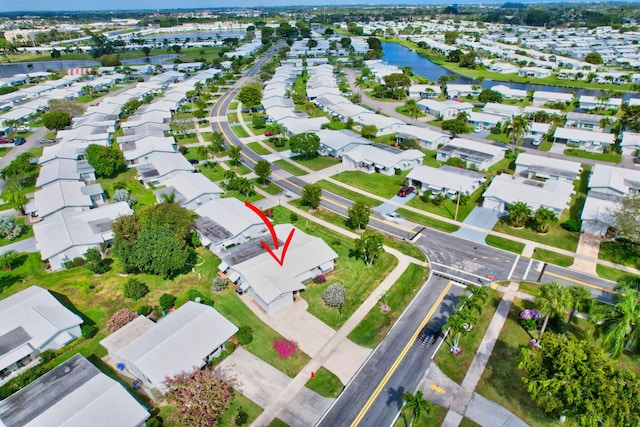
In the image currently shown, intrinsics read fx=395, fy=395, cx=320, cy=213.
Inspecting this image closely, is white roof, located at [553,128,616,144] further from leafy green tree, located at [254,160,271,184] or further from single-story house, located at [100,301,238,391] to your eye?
single-story house, located at [100,301,238,391]

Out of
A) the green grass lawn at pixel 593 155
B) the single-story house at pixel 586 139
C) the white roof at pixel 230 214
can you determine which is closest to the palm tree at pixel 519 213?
the white roof at pixel 230 214

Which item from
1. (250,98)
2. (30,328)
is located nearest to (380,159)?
(250,98)

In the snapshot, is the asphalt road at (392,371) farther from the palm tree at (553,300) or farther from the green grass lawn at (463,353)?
the palm tree at (553,300)

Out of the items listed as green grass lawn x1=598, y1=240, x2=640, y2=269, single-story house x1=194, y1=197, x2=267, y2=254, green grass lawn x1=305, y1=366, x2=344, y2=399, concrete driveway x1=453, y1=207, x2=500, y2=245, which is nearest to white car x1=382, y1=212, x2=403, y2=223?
concrete driveway x1=453, y1=207, x2=500, y2=245

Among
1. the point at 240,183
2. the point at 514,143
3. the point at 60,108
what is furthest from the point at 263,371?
the point at 60,108

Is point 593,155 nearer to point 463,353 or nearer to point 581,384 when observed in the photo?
point 463,353

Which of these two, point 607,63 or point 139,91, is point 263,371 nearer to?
point 139,91

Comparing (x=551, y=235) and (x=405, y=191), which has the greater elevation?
(x=405, y=191)
